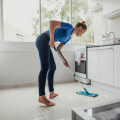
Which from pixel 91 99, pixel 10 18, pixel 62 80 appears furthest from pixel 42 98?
pixel 10 18

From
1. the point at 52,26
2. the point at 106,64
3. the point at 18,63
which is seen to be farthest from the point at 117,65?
the point at 18,63

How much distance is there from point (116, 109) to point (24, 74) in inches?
101

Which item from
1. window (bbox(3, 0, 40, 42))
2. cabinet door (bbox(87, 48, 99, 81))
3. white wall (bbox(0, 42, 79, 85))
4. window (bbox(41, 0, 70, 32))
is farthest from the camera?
window (bbox(41, 0, 70, 32))

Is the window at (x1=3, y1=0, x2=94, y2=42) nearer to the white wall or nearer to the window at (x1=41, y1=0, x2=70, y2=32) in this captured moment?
the window at (x1=41, y1=0, x2=70, y2=32)

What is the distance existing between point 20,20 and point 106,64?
Result: 2354 mm

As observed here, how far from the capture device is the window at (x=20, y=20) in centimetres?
308

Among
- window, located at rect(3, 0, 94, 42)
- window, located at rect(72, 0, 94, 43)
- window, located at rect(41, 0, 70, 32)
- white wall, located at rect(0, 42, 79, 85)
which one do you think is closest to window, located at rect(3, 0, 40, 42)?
window, located at rect(3, 0, 94, 42)

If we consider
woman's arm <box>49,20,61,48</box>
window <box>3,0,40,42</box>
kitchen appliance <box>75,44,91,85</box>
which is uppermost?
window <box>3,0,40,42</box>

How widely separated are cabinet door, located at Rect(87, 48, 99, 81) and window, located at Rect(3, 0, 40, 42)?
156 cm

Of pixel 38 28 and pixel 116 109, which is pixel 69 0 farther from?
pixel 116 109

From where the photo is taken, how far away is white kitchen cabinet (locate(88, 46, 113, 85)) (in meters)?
2.22

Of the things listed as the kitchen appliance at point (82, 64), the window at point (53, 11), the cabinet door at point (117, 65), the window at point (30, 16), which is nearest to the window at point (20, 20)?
the window at point (30, 16)

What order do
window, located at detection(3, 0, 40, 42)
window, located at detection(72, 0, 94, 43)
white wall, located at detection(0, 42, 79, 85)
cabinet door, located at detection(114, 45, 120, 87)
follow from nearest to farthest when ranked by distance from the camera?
cabinet door, located at detection(114, 45, 120, 87) → white wall, located at detection(0, 42, 79, 85) → window, located at detection(3, 0, 40, 42) → window, located at detection(72, 0, 94, 43)

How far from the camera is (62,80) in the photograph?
324cm
